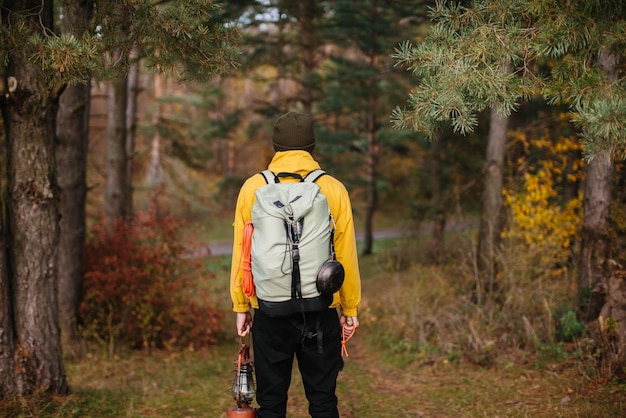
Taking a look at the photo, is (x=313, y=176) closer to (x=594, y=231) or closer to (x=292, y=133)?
(x=292, y=133)

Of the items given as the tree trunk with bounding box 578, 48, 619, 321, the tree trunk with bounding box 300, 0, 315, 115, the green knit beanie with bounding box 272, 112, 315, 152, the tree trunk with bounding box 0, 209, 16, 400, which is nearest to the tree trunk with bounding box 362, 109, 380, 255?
the tree trunk with bounding box 300, 0, 315, 115

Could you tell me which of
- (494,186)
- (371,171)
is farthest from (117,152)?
(371,171)

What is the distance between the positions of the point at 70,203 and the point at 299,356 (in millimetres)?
5098

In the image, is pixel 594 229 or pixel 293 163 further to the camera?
pixel 594 229

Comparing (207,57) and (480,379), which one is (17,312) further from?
(480,379)

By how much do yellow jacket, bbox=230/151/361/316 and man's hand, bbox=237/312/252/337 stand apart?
0.04m

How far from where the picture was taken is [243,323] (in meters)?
3.32

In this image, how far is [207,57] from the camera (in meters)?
4.35

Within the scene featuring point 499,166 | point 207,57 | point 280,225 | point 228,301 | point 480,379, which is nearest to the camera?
point 280,225

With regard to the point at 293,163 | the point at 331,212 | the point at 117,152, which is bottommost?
the point at 331,212

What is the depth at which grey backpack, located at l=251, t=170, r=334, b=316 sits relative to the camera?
299 cm

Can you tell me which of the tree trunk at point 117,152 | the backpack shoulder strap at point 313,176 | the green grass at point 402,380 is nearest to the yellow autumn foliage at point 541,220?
the green grass at point 402,380

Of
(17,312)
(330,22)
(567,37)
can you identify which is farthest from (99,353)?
(330,22)

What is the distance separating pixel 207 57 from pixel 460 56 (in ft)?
6.10
